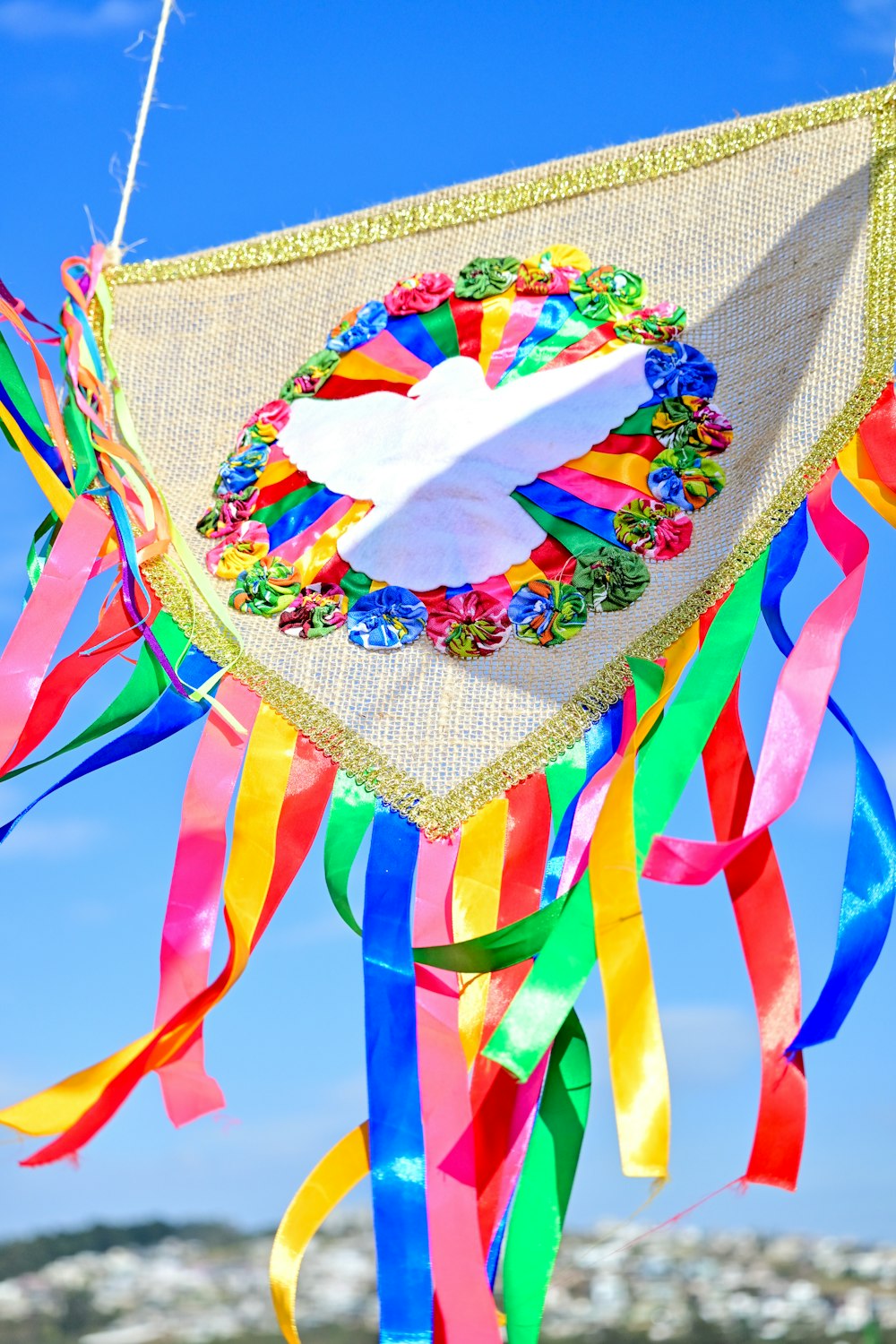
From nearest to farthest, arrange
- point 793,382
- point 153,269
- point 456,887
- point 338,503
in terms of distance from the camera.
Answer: point 456,887 → point 793,382 → point 338,503 → point 153,269

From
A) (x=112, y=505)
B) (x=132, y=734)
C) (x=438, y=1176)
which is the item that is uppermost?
(x=112, y=505)

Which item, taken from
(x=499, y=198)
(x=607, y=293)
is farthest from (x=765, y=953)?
(x=499, y=198)

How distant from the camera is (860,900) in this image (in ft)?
3.32

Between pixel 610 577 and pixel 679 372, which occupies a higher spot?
pixel 679 372

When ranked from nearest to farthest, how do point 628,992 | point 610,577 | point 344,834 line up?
point 628,992 < point 344,834 < point 610,577

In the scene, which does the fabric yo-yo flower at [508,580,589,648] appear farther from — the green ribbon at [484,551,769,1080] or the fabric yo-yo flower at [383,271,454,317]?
the fabric yo-yo flower at [383,271,454,317]

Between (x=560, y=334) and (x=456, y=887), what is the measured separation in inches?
21.8

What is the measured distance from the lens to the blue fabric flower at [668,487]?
1311mm

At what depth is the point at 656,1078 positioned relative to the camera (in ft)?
3.05

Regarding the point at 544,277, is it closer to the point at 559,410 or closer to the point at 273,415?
the point at 559,410

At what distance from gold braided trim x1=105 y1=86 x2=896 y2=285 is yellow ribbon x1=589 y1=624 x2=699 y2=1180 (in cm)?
61

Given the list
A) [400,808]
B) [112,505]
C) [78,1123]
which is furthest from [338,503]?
[78,1123]

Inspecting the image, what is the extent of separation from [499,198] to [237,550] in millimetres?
419

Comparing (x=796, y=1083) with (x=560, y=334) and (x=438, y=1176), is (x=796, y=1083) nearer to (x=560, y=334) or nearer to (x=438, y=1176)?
(x=438, y=1176)
